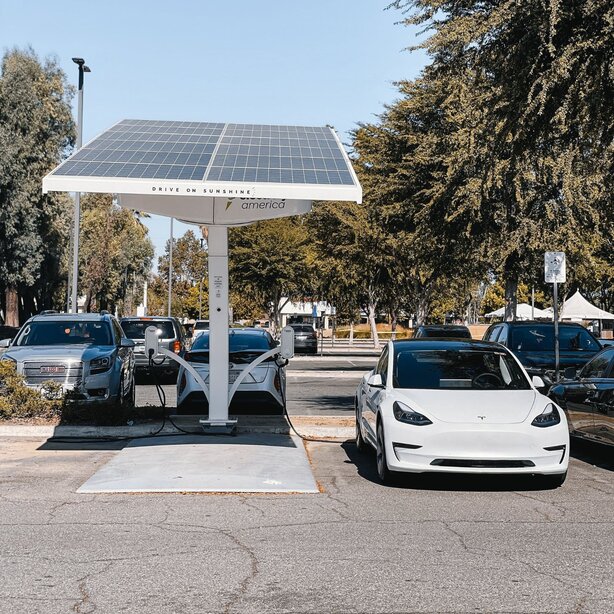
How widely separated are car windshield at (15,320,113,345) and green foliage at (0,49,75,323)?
30.9 meters

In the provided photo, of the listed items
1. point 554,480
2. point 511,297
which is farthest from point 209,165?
point 511,297

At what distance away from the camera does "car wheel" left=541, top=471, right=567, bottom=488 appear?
990cm

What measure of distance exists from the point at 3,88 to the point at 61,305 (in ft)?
76.9

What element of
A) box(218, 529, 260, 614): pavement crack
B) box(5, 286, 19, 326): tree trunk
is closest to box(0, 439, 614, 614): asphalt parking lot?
box(218, 529, 260, 614): pavement crack

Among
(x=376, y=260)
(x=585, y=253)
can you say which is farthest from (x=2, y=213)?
(x=585, y=253)

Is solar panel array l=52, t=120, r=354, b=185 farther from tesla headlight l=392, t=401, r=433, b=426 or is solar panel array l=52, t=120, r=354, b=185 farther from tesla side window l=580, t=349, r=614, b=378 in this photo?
tesla side window l=580, t=349, r=614, b=378

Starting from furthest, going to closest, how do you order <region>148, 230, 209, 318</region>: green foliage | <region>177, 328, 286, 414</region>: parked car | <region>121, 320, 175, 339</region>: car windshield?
<region>148, 230, 209, 318</region>: green foliage
<region>121, 320, 175, 339</region>: car windshield
<region>177, 328, 286, 414</region>: parked car

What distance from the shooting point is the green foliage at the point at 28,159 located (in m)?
46.9

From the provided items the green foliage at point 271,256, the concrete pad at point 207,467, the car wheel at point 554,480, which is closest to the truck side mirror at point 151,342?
the concrete pad at point 207,467

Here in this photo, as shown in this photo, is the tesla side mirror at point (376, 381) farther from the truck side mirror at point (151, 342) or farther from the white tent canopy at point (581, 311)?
the white tent canopy at point (581, 311)

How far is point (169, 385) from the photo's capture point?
2472cm

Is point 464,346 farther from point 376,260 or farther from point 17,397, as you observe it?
point 376,260

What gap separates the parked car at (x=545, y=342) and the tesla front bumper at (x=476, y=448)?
338 inches

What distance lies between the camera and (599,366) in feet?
40.7
